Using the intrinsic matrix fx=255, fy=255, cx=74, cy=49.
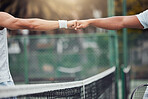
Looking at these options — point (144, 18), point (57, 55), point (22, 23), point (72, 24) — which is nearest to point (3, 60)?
point (22, 23)

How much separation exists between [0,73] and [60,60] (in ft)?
16.1

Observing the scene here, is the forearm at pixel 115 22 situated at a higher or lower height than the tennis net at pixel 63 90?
higher

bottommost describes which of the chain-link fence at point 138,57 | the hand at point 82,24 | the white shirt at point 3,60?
the chain-link fence at point 138,57

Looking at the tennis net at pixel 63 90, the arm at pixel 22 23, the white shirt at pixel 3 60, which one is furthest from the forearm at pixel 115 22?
the white shirt at pixel 3 60

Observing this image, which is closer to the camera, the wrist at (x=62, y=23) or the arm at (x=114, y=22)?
the wrist at (x=62, y=23)

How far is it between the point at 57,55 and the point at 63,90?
5.10 meters

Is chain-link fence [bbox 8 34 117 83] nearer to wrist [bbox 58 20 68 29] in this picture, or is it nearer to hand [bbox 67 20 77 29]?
hand [bbox 67 20 77 29]

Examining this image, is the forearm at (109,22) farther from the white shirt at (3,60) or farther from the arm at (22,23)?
the white shirt at (3,60)

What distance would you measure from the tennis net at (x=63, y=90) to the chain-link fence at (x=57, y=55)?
13.4ft

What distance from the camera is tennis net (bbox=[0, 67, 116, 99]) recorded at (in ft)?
5.79

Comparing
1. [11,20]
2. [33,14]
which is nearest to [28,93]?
[11,20]

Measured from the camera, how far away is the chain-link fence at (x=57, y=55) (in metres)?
7.32

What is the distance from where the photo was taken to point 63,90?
2316mm

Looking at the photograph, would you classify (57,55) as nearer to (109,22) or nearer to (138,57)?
(138,57)
